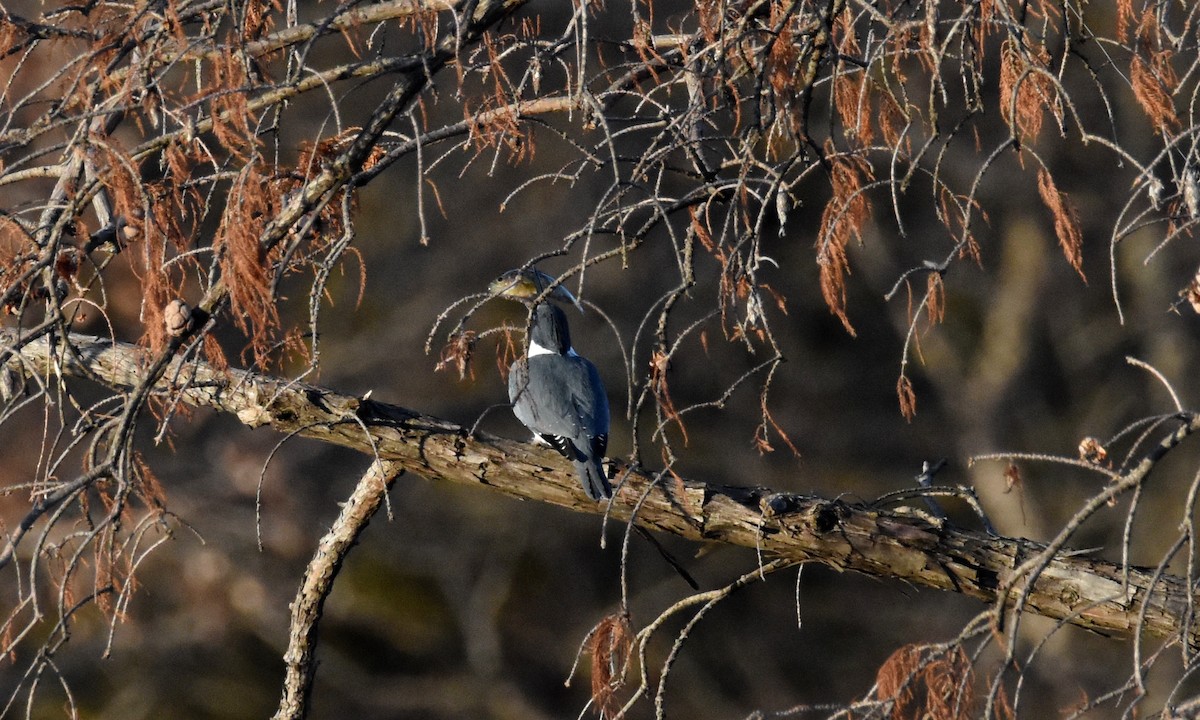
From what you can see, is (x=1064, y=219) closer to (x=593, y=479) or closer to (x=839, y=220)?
(x=839, y=220)

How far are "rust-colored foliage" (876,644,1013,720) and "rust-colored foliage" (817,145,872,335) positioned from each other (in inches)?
16.1

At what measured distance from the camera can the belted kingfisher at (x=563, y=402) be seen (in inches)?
113

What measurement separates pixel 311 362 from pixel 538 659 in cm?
637

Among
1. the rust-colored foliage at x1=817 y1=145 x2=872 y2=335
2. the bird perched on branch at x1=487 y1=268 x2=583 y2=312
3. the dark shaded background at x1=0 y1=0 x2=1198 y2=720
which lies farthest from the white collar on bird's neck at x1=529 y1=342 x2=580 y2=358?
the dark shaded background at x1=0 y1=0 x2=1198 y2=720

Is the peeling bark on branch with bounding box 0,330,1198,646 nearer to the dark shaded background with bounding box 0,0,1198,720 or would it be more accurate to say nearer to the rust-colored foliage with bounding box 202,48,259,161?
the rust-colored foliage with bounding box 202,48,259,161

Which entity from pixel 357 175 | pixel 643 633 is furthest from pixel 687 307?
pixel 357 175

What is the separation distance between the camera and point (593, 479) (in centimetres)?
276

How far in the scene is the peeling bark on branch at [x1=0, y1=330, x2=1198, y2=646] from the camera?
2.39 m

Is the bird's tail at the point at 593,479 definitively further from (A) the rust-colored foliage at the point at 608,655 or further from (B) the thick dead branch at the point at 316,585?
(A) the rust-colored foliage at the point at 608,655

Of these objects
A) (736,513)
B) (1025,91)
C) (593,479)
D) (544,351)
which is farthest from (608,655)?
(544,351)

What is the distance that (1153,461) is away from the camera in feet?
4.99

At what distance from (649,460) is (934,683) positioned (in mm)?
5292

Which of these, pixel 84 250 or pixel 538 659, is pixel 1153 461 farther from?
pixel 538 659

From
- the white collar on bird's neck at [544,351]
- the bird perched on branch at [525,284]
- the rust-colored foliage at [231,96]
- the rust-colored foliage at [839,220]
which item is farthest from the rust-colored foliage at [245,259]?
the white collar on bird's neck at [544,351]
